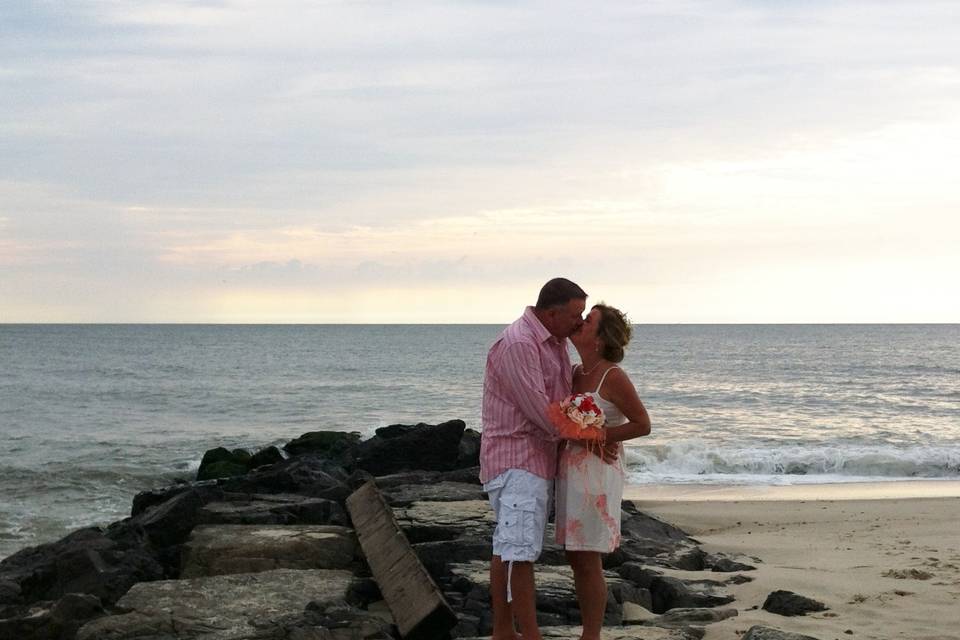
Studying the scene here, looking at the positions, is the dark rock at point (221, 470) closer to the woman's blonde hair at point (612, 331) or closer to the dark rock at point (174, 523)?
the dark rock at point (174, 523)

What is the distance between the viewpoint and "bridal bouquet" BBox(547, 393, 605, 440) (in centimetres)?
528

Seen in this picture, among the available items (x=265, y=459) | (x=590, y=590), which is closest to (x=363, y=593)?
(x=590, y=590)

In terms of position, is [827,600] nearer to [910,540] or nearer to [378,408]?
[910,540]

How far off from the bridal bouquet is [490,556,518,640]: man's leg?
2.65 ft

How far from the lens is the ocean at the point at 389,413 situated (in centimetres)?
1994

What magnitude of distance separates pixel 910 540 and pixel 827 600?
11.6ft

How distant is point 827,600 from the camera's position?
23.1 feet

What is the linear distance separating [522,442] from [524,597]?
2.58ft

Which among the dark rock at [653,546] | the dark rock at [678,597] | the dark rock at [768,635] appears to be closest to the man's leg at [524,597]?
the dark rock at [768,635]

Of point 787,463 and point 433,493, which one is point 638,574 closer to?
point 433,493

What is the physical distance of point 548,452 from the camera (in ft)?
18.1

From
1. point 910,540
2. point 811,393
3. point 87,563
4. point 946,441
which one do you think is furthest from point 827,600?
point 811,393

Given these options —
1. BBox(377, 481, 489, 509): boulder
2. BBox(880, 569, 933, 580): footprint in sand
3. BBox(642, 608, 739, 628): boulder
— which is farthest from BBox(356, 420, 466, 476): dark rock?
BBox(642, 608, 739, 628): boulder

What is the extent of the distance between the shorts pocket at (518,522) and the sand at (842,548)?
142 centimetres
